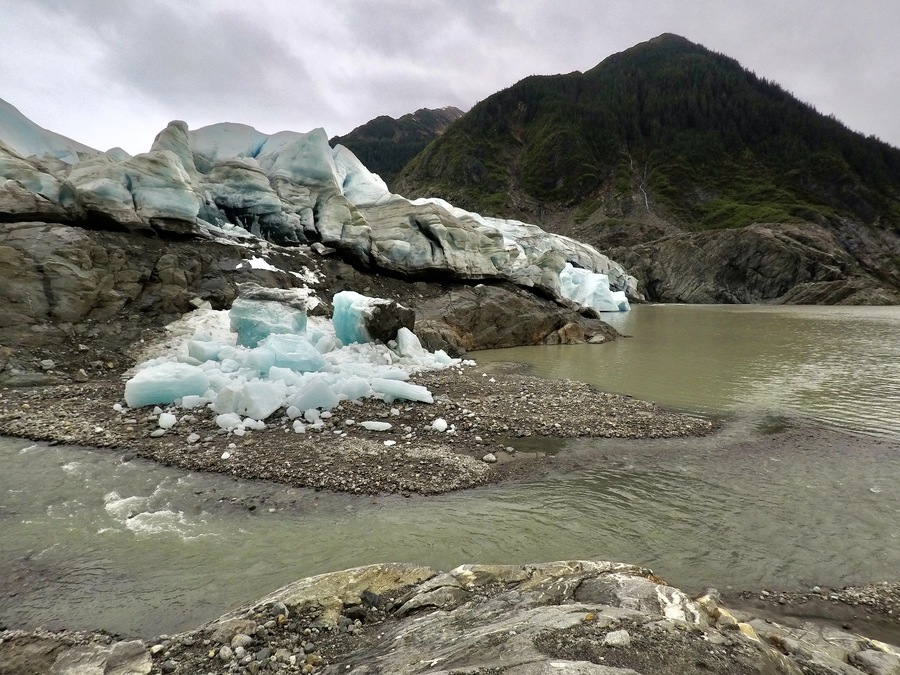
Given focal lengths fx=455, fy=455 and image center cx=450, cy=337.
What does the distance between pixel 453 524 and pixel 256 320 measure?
9.73 metres

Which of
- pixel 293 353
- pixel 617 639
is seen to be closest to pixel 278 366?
pixel 293 353

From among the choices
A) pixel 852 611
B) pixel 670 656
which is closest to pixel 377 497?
pixel 670 656

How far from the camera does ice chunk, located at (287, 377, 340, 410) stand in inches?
372

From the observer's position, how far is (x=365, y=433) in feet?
28.8

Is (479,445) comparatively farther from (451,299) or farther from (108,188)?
(108,188)

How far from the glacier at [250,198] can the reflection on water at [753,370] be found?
6.68 m

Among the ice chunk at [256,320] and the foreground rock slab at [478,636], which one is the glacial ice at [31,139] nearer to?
the ice chunk at [256,320]

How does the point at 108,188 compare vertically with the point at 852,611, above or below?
above

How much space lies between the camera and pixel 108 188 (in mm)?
15859

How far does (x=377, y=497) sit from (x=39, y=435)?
6520 mm

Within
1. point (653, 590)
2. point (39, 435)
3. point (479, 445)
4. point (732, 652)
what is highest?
point (732, 652)

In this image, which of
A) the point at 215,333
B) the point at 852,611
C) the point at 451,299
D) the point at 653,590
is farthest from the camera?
the point at 451,299

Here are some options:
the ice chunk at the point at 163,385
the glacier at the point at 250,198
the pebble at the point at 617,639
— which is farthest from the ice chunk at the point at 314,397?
the glacier at the point at 250,198

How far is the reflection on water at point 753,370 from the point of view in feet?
38.4
